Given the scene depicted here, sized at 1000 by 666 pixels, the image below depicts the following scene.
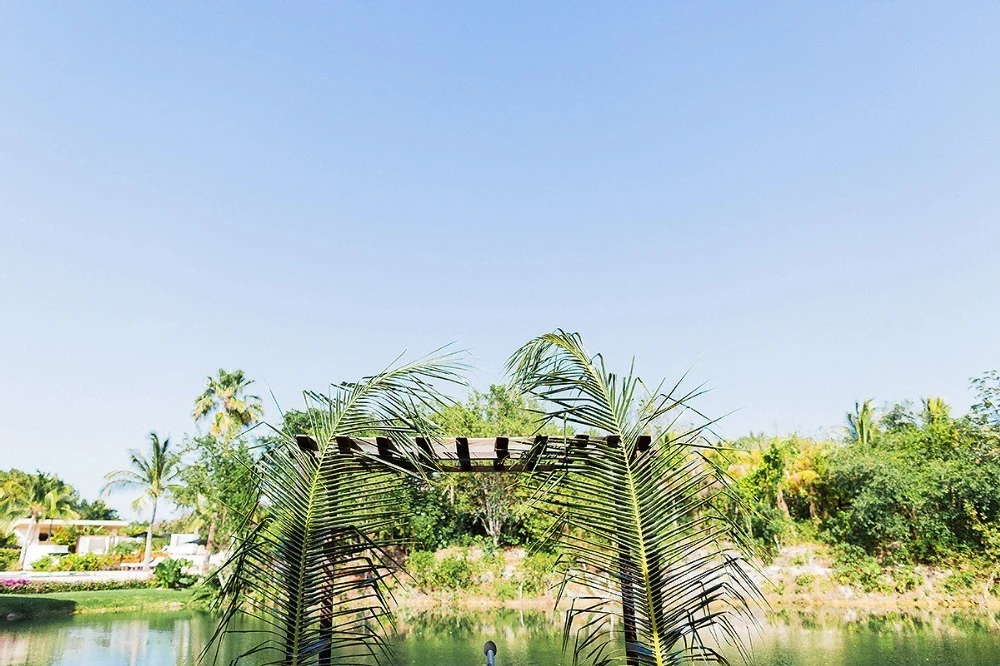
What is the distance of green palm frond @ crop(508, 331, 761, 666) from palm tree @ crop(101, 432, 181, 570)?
2347cm

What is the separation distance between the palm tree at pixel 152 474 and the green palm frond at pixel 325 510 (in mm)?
22710

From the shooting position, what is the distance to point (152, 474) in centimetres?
2292

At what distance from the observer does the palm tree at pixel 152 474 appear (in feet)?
74.5

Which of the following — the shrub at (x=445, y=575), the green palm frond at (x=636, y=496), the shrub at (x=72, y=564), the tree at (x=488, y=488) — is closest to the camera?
the green palm frond at (x=636, y=496)

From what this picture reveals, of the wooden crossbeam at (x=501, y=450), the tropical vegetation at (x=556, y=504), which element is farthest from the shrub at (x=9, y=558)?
the wooden crossbeam at (x=501, y=450)

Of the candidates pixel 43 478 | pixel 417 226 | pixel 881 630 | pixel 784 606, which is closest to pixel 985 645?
pixel 881 630

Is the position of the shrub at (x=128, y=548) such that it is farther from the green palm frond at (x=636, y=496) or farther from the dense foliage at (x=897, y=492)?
the green palm frond at (x=636, y=496)

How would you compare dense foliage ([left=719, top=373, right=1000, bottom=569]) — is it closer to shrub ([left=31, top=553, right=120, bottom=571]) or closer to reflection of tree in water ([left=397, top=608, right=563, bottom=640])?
reflection of tree in water ([left=397, top=608, right=563, bottom=640])

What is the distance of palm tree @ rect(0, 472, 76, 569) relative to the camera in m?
24.8

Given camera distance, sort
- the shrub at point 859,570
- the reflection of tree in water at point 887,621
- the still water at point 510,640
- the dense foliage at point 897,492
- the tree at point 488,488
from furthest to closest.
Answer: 1. the tree at point 488,488
2. the shrub at point 859,570
3. the dense foliage at point 897,492
4. the reflection of tree in water at point 887,621
5. the still water at point 510,640

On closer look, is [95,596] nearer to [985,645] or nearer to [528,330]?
[528,330]

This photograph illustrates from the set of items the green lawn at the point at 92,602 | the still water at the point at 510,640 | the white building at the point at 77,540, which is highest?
the white building at the point at 77,540

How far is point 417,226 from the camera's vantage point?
14906mm

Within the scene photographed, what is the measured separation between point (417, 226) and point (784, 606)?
13.0 m
